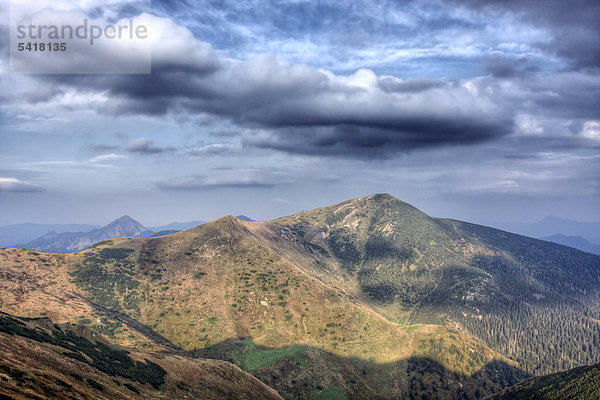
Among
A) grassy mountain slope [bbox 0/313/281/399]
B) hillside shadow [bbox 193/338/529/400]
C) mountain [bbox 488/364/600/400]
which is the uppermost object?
grassy mountain slope [bbox 0/313/281/399]

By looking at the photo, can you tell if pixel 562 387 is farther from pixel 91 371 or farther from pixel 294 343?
pixel 91 371

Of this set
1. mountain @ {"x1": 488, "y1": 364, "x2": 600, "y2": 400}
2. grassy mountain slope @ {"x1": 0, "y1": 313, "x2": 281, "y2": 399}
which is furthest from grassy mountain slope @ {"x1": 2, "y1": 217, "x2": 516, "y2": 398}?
grassy mountain slope @ {"x1": 0, "y1": 313, "x2": 281, "y2": 399}

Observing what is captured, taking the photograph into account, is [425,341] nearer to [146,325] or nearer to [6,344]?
[146,325]

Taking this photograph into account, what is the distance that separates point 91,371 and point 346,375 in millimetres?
133207

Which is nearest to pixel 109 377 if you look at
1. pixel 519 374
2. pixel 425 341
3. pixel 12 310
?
pixel 12 310

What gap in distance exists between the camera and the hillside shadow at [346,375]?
155163 mm

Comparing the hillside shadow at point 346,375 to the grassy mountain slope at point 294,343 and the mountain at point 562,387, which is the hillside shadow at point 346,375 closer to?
the grassy mountain slope at point 294,343

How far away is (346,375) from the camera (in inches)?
6531

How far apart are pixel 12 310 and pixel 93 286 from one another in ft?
207

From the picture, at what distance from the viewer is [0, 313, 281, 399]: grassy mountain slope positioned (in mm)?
45594

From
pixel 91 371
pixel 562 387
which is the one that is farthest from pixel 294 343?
pixel 91 371

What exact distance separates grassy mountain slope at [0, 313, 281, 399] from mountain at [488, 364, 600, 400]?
343 feet

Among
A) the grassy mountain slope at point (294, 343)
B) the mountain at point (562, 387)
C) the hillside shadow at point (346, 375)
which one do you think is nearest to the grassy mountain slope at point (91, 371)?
the hillside shadow at point (346, 375)

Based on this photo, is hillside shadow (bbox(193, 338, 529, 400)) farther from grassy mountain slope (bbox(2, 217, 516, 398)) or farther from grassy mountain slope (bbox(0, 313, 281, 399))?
grassy mountain slope (bbox(0, 313, 281, 399))
